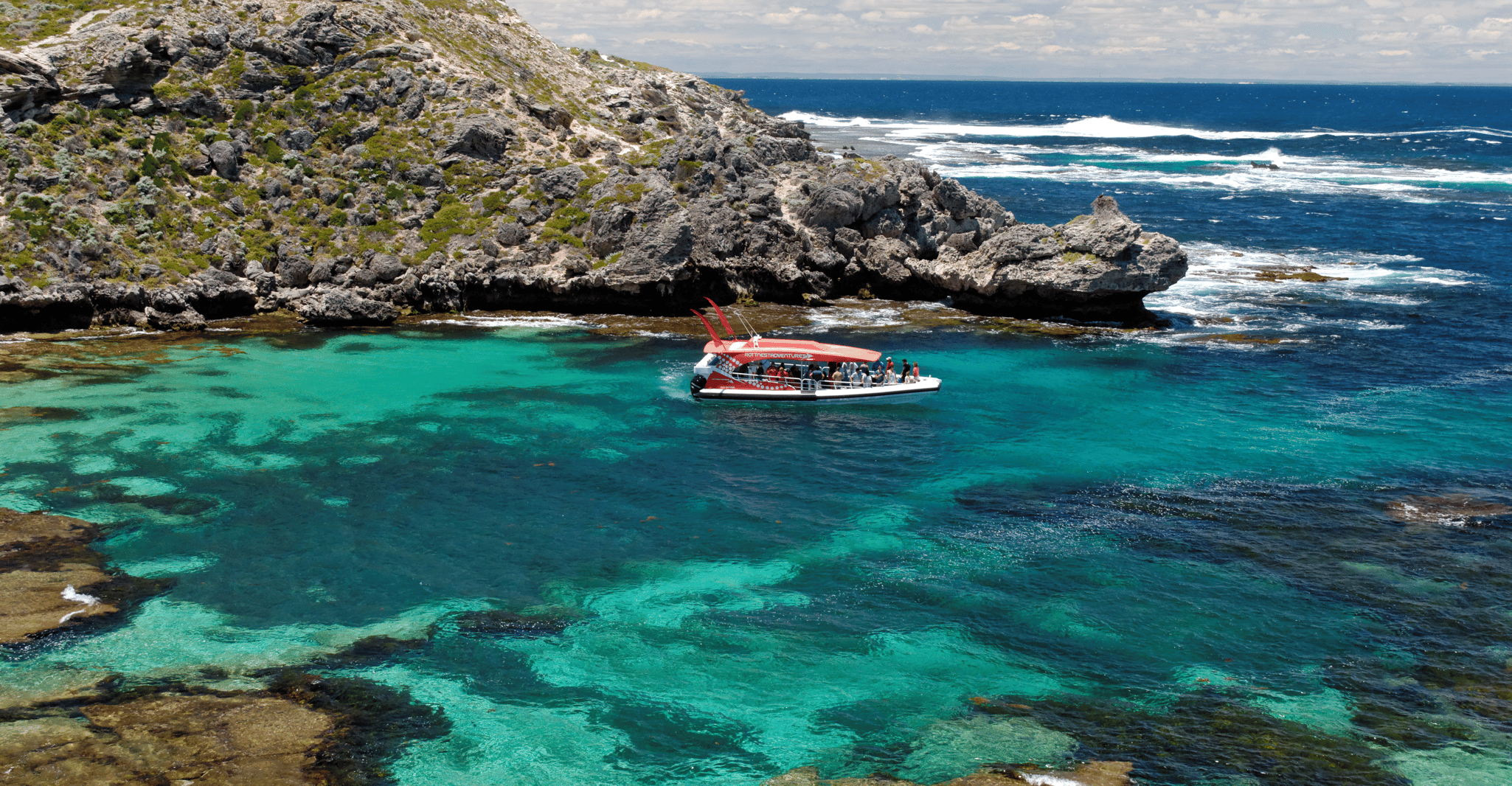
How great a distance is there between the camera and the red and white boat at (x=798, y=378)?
49844 mm

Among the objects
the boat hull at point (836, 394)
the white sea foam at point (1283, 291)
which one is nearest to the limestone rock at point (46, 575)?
the boat hull at point (836, 394)

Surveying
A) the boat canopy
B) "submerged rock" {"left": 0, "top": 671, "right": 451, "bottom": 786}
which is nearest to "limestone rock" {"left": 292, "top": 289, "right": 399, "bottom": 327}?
the boat canopy

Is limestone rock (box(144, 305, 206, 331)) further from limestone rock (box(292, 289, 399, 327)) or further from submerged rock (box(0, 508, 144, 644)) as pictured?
submerged rock (box(0, 508, 144, 644))

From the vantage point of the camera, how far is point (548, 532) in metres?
34.9

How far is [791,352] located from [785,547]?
1751 cm

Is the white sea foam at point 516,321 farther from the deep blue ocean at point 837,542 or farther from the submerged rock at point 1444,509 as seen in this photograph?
the submerged rock at point 1444,509

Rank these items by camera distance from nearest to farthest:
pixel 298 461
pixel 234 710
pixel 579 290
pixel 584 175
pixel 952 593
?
pixel 234 710 < pixel 952 593 < pixel 298 461 < pixel 579 290 < pixel 584 175

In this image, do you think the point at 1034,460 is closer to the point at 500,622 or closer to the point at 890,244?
the point at 500,622

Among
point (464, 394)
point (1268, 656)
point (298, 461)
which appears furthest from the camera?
point (464, 394)

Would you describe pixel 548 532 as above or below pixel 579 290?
below

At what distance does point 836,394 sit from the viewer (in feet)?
164

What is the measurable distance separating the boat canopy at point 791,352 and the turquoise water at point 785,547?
282cm

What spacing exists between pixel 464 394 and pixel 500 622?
22.9 meters

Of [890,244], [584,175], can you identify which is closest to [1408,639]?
[890,244]
